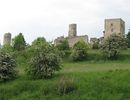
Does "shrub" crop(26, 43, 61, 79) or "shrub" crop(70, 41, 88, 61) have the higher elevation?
"shrub" crop(70, 41, 88, 61)

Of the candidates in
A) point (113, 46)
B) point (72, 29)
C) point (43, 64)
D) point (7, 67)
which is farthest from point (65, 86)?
point (72, 29)

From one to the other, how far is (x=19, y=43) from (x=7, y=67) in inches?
1252

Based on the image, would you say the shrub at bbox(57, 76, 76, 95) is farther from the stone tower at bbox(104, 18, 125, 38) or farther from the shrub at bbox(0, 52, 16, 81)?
the stone tower at bbox(104, 18, 125, 38)

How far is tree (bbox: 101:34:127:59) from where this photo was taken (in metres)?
71.8

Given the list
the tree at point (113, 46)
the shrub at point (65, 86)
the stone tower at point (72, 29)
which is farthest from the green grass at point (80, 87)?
the stone tower at point (72, 29)

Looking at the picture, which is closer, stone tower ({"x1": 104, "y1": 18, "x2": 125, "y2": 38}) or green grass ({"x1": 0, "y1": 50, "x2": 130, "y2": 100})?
green grass ({"x1": 0, "y1": 50, "x2": 130, "y2": 100})

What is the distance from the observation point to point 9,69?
57.0 metres

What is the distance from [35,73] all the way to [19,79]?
1816mm

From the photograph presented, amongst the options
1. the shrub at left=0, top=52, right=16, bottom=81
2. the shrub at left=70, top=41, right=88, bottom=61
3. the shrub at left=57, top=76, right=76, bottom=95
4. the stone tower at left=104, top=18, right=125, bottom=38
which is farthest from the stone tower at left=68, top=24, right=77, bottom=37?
the shrub at left=57, top=76, right=76, bottom=95

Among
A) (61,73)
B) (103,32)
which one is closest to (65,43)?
(103,32)

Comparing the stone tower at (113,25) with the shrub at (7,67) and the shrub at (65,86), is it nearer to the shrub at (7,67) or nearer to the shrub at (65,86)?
the shrub at (7,67)

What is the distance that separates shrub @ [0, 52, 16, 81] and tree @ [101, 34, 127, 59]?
57.2 feet

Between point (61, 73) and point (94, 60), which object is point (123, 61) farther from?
point (61, 73)

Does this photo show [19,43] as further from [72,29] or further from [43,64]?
[43,64]
